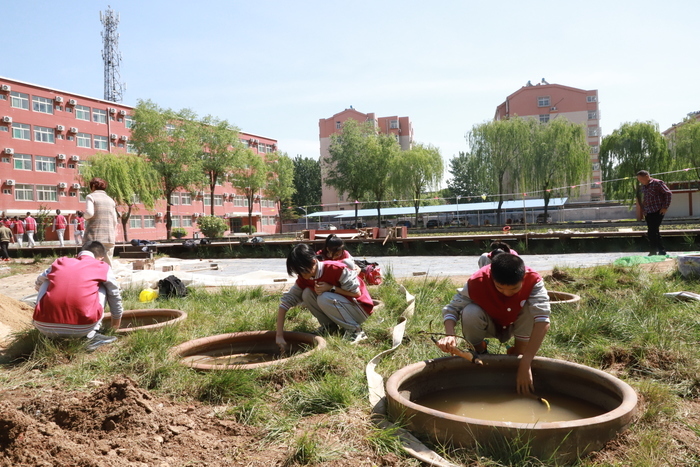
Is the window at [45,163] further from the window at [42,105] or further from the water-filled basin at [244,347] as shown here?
the water-filled basin at [244,347]

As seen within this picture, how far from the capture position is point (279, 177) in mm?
60281

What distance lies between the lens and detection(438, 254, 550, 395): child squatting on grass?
2730 mm

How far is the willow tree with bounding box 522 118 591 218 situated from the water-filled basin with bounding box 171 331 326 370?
3555 centimetres

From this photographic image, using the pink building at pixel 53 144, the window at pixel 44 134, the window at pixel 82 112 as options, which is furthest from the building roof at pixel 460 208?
the window at pixel 44 134

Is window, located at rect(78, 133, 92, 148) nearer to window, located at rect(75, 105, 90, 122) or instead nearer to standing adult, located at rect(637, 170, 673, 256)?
window, located at rect(75, 105, 90, 122)

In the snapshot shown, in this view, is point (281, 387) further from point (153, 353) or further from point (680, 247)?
point (680, 247)

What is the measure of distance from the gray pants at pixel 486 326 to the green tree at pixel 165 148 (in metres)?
39.7

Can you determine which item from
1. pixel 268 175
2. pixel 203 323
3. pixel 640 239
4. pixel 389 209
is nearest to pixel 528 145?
pixel 389 209

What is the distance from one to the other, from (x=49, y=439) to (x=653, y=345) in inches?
138

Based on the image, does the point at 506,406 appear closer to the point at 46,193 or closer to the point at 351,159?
the point at 46,193

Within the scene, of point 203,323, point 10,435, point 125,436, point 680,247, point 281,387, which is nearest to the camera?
point 10,435

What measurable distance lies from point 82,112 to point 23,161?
744 cm

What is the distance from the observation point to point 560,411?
273 centimetres

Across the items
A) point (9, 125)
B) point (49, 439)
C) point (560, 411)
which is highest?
point (9, 125)
